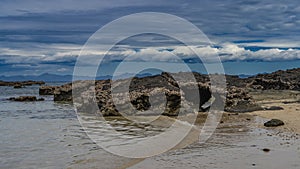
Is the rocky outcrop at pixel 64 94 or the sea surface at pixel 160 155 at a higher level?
the rocky outcrop at pixel 64 94

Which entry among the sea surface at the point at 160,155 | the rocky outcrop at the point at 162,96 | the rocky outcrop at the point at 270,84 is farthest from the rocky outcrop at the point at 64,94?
the rocky outcrop at the point at 270,84

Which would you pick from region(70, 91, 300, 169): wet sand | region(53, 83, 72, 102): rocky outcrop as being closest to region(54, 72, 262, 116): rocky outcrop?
region(70, 91, 300, 169): wet sand

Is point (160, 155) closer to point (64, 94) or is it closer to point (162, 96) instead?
A: point (162, 96)

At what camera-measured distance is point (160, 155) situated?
475 inches

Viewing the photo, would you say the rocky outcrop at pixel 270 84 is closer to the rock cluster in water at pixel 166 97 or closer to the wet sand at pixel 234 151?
the rock cluster in water at pixel 166 97

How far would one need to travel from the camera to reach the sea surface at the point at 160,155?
35.1ft

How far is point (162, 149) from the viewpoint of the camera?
13.2 m

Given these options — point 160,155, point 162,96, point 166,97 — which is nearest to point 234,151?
point 160,155

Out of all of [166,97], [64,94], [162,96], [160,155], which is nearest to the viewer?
[160,155]

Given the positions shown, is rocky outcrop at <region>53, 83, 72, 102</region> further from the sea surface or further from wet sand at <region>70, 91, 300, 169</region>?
wet sand at <region>70, 91, 300, 169</region>

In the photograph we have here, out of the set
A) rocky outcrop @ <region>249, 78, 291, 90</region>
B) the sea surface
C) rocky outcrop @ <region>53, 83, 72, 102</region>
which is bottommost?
the sea surface

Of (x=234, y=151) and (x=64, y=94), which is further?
(x=64, y=94)

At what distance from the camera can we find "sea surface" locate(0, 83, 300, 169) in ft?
35.1

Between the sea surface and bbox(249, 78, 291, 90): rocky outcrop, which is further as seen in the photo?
bbox(249, 78, 291, 90): rocky outcrop
